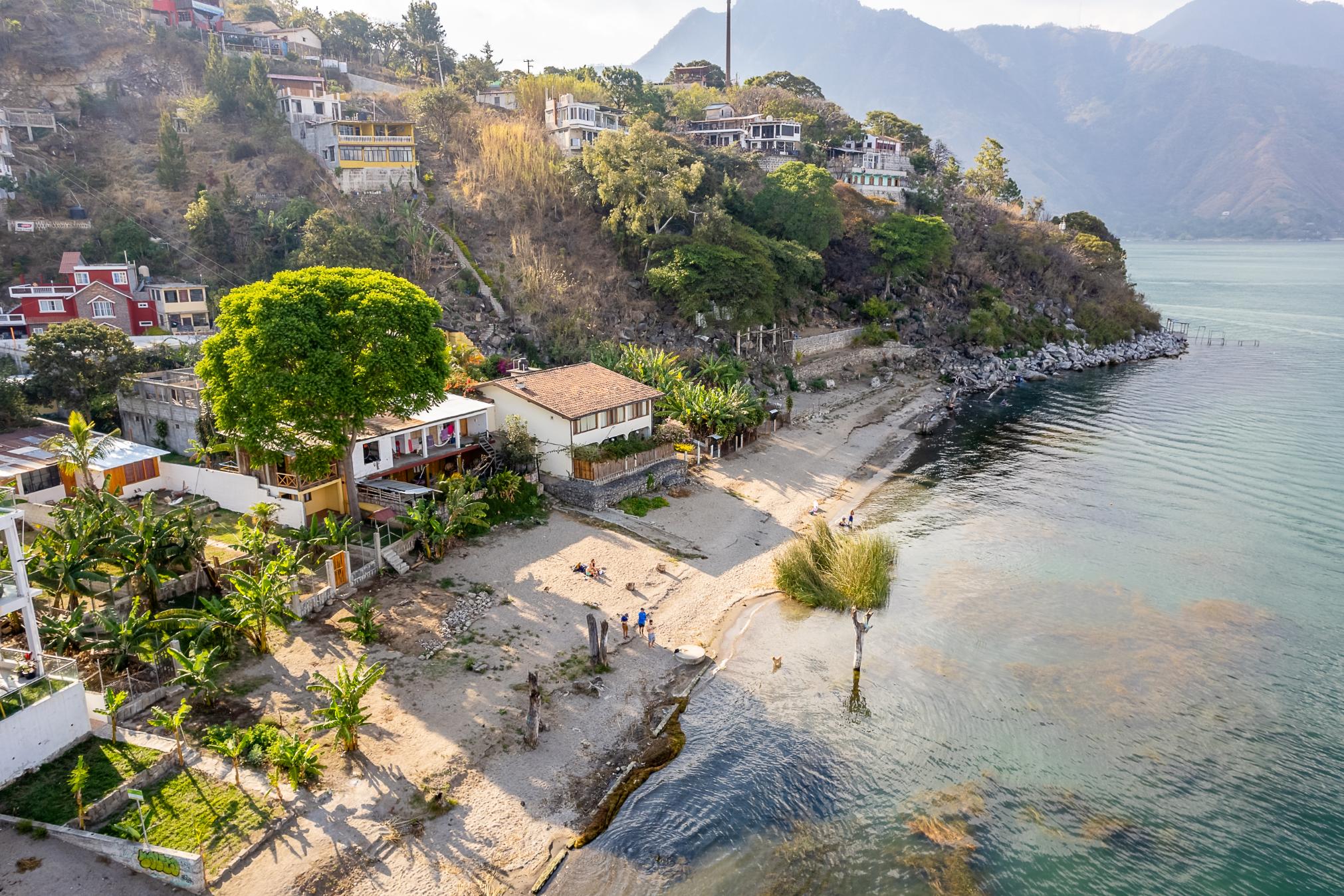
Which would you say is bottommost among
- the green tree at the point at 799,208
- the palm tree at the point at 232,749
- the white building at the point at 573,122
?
the palm tree at the point at 232,749

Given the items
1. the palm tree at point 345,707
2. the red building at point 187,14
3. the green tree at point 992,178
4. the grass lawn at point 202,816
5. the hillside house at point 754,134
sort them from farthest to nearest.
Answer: the green tree at point 992,178, the hillside house at point 754,134, the red building at point 187,14, the palm tree at point 345,707, the grass lawn at point 202,816

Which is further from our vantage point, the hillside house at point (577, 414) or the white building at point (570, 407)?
the white building at point (570, 407)

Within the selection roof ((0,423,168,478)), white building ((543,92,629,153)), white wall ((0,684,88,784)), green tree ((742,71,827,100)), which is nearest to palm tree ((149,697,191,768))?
white wall ((0,684,88,784))

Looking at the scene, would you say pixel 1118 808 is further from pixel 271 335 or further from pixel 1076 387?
pixel 1076 387

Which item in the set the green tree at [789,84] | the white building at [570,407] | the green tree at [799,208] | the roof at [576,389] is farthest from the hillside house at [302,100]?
the green tree at [789,84]

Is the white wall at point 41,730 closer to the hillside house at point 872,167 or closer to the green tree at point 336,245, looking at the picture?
the green tree at point 336,245

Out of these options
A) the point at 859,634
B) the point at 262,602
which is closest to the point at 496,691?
the point at 262,602

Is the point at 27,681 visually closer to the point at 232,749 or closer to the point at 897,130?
the point at 232,749
